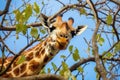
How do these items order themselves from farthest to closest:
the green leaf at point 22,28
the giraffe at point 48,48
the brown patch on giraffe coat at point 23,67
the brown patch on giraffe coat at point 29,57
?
the brown patch on giraffe coat at point 29,57 → the brown patch on giraffe coat at point 23,67 → the giraffe at point 48,48 → the green leaf at point 22,28

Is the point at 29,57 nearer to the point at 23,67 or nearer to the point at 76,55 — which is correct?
the point at 23,67

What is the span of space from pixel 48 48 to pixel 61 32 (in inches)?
10.7

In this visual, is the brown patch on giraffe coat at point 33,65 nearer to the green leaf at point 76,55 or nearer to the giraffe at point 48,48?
the giraffe at point 48,48

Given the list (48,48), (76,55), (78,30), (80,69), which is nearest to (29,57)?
(48,48)

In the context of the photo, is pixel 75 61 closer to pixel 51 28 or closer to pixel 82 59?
pixel 82 59

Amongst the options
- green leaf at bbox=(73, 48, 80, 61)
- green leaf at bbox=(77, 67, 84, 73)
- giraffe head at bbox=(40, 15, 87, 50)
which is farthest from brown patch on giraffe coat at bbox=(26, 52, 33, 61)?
green leaf at bbox=(73, 48, 80, 61)

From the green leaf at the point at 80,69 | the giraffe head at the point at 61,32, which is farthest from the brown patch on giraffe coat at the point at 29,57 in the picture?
the green leaf at the point at 80,69

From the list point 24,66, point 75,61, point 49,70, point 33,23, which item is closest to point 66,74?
point 75,61

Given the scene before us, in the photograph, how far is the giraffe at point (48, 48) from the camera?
11.8 feet

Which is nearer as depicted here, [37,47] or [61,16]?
[61,16]

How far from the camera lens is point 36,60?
12.9ft

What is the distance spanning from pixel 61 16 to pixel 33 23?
501 mm

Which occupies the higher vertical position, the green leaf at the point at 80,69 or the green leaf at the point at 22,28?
the green leaf at the point at 22,28

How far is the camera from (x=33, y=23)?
4.26 metres
